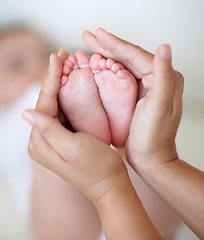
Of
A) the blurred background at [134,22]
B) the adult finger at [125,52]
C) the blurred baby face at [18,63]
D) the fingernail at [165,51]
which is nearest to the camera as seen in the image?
the fingernail at [165,51]

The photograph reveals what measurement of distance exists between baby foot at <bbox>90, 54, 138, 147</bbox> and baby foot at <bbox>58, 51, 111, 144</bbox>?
0.02 m

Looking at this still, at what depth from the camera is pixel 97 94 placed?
0.72 m

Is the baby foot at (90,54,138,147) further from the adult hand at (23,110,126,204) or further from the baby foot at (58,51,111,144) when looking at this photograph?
the adult hand at (23,110,126,204)

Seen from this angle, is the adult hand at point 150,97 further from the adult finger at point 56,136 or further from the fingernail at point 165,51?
the adult finger at point 56,136

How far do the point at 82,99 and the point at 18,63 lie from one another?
0.51m

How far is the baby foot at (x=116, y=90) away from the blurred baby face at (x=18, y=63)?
0.42 metres

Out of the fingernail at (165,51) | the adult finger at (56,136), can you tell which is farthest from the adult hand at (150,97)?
the adult finger at (56,136)

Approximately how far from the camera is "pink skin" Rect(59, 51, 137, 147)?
69cm

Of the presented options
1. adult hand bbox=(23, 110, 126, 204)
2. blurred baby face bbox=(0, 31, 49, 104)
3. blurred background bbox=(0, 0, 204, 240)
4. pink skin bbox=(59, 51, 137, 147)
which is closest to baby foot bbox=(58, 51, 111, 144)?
pink skin bbox=(59, 51, 137, 147)

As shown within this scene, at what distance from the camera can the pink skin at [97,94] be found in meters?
0.69

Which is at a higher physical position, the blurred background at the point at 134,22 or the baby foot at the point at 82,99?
the blurred background at the point at 134,22

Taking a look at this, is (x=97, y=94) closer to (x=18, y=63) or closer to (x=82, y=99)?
(x=82, y=99)

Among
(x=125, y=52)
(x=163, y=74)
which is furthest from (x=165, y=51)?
(x=125, y=52)

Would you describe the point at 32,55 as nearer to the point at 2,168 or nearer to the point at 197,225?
the point at 2,168
